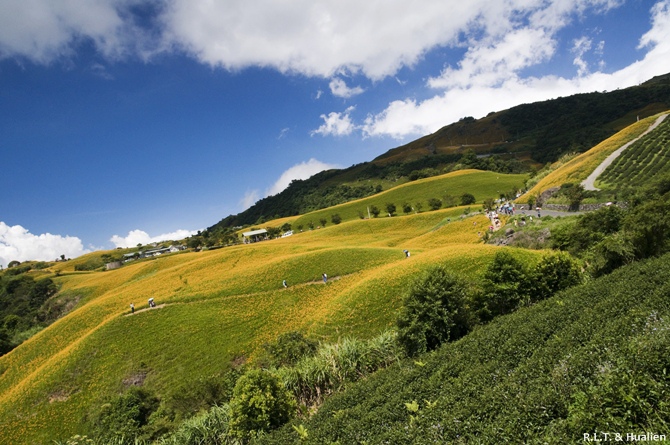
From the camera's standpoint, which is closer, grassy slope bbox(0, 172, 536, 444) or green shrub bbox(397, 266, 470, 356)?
green shrub bbox(397, 266, 470, 356)

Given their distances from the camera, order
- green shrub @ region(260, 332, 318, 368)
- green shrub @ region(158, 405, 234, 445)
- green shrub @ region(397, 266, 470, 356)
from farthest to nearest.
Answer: green shrub @ region(260, 332, 318, 368) → green shrub @ region(397, 266, 470, 356) → green shrub @ region(158, 405, 234, 445)

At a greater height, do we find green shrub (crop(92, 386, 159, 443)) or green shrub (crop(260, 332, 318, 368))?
green shrub (crop(260, 332, 318, 368))

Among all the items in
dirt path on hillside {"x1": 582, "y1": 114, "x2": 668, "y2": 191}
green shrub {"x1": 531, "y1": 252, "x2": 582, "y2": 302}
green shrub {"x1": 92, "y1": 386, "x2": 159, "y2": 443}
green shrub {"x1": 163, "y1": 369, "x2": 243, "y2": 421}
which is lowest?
green shrub {"x1": 92, "y1": 386, "x2": 159, "y2": 443}

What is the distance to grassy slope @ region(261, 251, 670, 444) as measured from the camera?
7.72 metres

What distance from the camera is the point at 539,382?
10.4m

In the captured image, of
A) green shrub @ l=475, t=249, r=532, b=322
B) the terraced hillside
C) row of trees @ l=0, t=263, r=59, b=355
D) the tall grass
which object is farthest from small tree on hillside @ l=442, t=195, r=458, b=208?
row of trees @ l=0, t=263, r=59, b=355

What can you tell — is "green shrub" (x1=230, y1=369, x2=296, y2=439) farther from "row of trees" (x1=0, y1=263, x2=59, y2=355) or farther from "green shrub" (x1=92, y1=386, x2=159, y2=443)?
"row of trees" (x1=0, y1=263, x2=59, y2=355)

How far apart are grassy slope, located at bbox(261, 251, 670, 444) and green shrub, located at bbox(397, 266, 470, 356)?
157 centimetres

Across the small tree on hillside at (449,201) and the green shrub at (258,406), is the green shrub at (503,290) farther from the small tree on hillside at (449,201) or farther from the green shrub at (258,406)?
the small tree on hillside at (449,201)

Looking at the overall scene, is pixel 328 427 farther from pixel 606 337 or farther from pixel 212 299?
pixel 212 299

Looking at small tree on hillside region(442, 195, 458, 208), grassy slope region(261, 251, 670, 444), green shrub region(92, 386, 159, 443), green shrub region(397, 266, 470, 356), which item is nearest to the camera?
grassy slope region(261, 251, 670, 444)

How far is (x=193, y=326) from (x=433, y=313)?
31975mm

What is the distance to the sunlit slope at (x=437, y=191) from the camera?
387 ft

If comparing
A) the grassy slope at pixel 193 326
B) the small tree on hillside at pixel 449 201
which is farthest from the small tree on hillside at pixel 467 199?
the grassy slope at pixel 193 326
